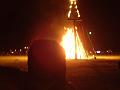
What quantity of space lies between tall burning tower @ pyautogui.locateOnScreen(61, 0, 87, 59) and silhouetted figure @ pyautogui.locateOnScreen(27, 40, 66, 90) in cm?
4397

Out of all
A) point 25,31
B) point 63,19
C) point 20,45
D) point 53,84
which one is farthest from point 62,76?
point 20,45

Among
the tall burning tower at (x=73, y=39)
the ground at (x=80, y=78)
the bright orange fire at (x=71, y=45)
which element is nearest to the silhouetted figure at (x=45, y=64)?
the ground at (x=80, y=78)

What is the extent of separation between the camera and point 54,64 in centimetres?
675

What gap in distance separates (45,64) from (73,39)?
50349 mm

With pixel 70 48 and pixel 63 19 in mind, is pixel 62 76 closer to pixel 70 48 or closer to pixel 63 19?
pixel 63 19

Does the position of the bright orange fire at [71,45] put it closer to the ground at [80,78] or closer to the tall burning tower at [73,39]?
the tall burning tower at [73,39]

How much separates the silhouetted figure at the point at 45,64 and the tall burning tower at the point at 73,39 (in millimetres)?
43970

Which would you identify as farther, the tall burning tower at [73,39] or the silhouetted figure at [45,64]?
the tall burning tower at [73,39]

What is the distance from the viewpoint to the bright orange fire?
5616cm

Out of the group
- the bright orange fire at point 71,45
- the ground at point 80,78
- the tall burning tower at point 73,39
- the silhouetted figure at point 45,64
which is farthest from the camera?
the bright orange fire at point 71,45

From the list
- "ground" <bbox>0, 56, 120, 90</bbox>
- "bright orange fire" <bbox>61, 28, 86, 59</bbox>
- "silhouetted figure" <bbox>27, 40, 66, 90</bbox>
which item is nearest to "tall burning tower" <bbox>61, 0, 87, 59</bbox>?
"bright orange fire" <bbox>61, 28, 86, 59</bbox>

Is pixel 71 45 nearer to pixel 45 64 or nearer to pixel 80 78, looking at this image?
pixel 80 78

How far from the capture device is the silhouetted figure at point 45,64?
22.0 ft

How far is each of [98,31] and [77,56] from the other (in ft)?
143
